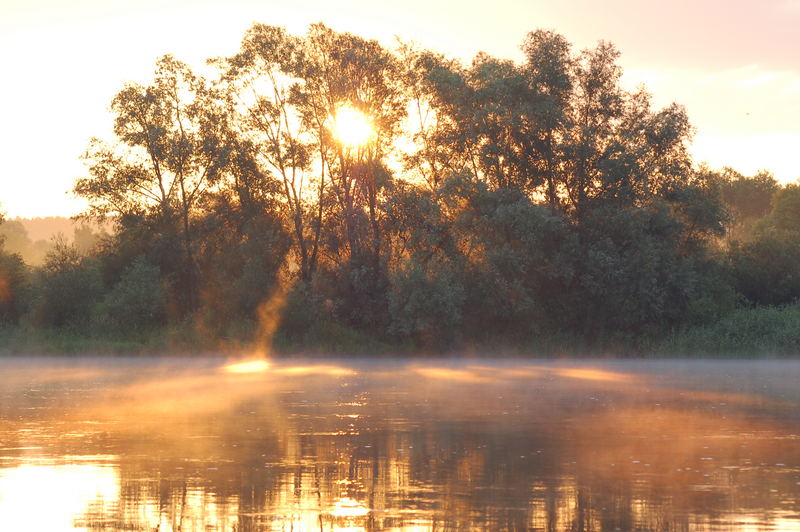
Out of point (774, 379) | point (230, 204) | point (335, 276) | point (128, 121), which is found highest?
point (128, 121)

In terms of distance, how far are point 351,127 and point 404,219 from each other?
8.49 m

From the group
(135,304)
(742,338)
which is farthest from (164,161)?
(742,338)

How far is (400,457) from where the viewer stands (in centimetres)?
2173

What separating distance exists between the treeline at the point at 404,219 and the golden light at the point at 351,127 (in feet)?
1.19

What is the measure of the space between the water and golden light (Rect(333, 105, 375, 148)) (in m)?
33.1

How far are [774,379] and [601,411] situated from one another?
1963 centimetres

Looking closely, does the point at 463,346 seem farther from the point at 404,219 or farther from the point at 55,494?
the point at 55,494

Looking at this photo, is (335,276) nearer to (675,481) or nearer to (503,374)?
(503,374)

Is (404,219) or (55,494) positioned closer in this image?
(55,494)

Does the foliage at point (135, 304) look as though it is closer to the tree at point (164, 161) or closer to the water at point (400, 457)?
the tree at point (164, 161)

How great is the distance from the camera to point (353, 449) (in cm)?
2309

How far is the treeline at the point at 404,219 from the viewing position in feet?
225

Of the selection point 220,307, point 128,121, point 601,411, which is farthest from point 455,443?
point 128,121

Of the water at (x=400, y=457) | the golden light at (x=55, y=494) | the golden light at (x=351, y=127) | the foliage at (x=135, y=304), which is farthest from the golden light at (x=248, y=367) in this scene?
the golden light at (x=55, y=494)
